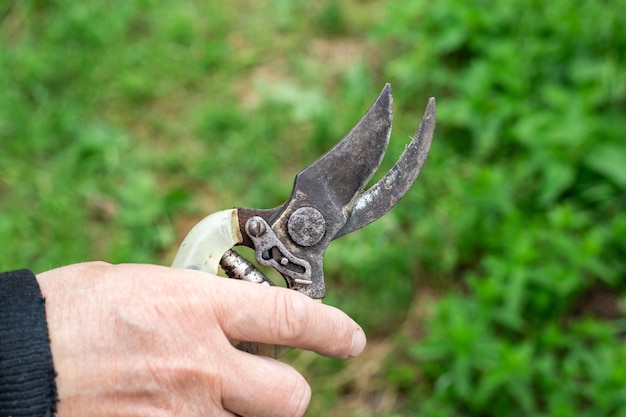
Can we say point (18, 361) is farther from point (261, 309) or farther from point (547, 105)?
point (547, 105)

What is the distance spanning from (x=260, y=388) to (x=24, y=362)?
1.38ft


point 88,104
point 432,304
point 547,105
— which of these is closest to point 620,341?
point 432,304

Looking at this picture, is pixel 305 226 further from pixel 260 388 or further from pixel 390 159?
pixel 390 159

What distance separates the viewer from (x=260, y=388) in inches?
52.6

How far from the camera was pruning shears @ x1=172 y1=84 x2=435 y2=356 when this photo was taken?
1431 millimetres

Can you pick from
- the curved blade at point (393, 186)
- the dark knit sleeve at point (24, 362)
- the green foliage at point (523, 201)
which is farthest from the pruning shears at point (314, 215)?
the green foliage at point (523, 201)

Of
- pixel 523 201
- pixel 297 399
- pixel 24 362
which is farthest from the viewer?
pixel 523 201

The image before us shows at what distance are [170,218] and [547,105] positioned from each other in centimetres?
170

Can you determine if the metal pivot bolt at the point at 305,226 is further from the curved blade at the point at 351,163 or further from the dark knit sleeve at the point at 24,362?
the dark knit sleeve at the point at 24,362

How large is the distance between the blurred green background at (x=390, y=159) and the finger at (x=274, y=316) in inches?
41.7

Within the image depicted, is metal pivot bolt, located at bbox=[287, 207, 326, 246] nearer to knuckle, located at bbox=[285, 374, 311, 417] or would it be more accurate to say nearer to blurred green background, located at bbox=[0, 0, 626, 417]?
knuckle, located at bbox=[285, 374, 311, 417]

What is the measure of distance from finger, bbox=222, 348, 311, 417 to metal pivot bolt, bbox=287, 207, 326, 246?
0.82ft

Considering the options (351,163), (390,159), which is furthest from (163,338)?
(390,159)

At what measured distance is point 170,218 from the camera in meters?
3.10
